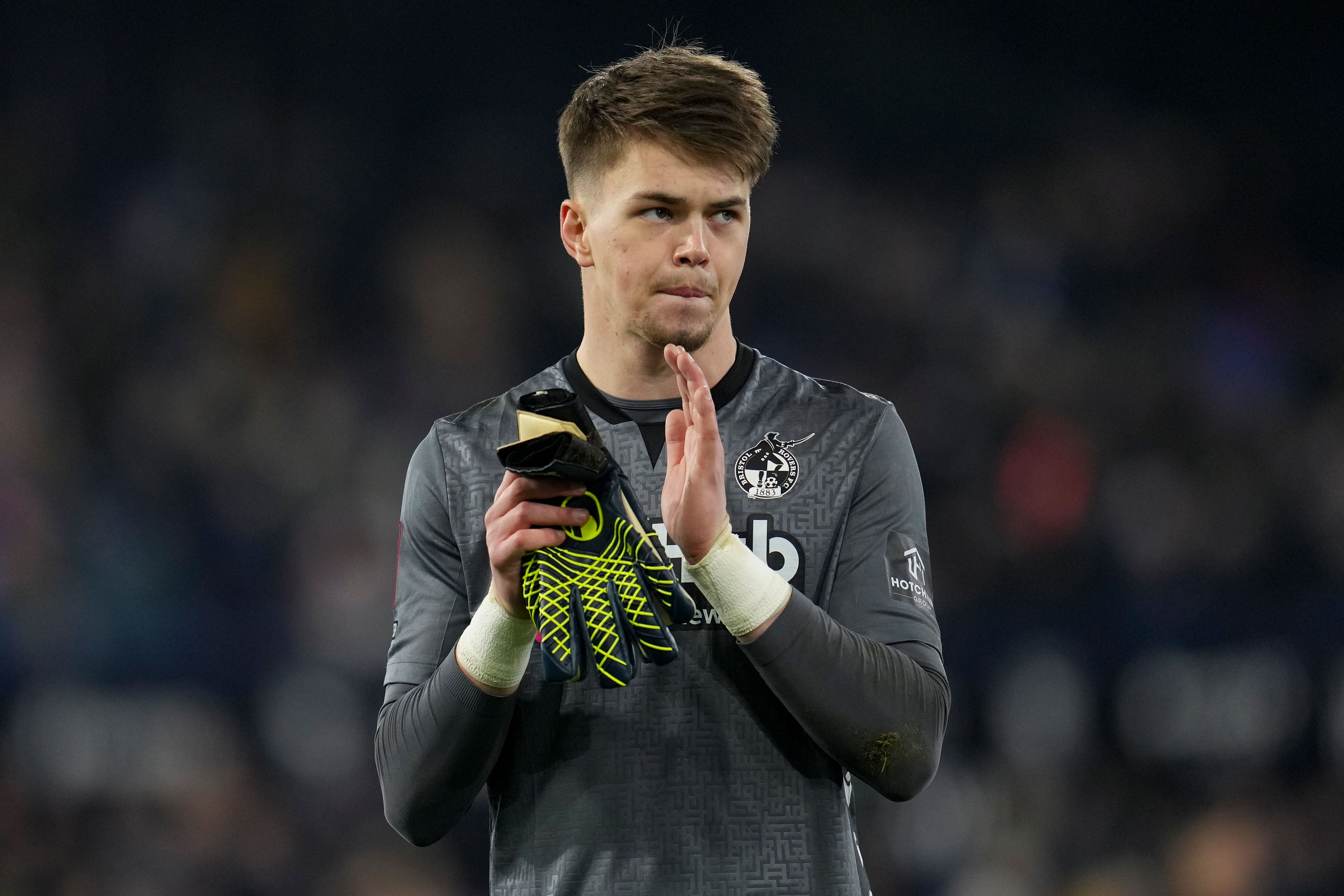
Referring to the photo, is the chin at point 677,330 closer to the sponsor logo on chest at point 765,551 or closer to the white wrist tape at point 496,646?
the sponsor logo on chest at point 765,551

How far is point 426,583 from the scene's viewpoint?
8.04ft

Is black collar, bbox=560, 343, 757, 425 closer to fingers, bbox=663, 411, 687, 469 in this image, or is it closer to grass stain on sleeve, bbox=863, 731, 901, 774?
fingers, bbox=663, 411, 687, 469

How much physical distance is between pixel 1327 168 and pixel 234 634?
585cm

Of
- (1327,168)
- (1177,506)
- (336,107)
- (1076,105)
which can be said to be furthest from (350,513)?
(1327,168)

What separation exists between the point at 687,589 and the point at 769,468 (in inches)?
9.6

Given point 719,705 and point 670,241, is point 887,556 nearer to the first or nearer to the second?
point 719,705

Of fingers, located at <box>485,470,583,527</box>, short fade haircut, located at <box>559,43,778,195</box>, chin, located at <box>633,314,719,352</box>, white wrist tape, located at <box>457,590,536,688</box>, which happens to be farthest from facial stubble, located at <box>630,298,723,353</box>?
white wrist tape, located at <box>457,590,536,688</box>

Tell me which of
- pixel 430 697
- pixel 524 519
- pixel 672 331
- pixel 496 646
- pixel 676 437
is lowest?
pixel 430 697

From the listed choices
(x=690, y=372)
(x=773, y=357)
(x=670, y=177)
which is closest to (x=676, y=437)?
(x=690, y=372)

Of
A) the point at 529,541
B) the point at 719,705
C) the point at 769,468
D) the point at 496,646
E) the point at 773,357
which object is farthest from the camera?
the point at 773,357

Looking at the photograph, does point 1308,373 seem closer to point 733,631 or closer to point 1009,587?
point 1009,587

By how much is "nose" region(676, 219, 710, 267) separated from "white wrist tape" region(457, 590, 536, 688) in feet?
1.96

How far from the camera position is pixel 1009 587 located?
6.40 metres

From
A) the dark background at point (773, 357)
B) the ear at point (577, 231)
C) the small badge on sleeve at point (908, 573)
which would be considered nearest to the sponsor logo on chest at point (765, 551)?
the small badge on sleeve at point (908, 573)
